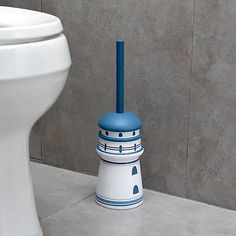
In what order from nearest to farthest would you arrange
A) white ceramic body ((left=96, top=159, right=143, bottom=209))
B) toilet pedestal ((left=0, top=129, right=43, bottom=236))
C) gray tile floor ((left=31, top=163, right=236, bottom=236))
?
toilet pedestal ((left=0, top=129, right=43, bottom=236)) → gray tile floor ((left=31, top=163, right=236, bottom=236)) → white ceramic body ((left=96, top=159, right=143, bottom=209))

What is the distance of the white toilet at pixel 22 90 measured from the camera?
1155mm

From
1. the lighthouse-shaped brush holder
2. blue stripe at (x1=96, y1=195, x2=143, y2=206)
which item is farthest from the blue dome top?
blue stripe at (x1=96, y1=195, x2=143, y2=206)

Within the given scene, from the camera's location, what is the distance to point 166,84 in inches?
65.4

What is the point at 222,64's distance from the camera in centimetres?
156

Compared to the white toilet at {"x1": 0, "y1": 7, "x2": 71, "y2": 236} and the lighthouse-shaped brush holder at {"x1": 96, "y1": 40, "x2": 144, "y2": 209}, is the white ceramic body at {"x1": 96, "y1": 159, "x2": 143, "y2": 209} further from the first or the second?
the white toilet at {"x1": 0, "y1": 7, "x2": 71, "y2": 236}

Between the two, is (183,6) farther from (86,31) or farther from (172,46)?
(86,31)

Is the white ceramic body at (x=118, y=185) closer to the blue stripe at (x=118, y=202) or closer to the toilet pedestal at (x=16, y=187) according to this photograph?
the blue stripe at (x=118, y=202)

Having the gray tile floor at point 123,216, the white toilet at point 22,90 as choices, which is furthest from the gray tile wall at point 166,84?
the white toilet at point 22,90

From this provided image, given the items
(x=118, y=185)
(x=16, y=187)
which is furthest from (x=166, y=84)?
(x=16, y=187)

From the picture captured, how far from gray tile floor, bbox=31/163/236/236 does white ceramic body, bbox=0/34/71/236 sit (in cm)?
17

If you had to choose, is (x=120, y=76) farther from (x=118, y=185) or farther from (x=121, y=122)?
(x=118, y=185)

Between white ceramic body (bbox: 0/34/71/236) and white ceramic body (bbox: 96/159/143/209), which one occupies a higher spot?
white ceramic body (bbox: 0/34/71/236)

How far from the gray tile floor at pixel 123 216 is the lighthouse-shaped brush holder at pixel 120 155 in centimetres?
4

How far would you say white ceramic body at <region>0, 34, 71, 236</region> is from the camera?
116 cm
